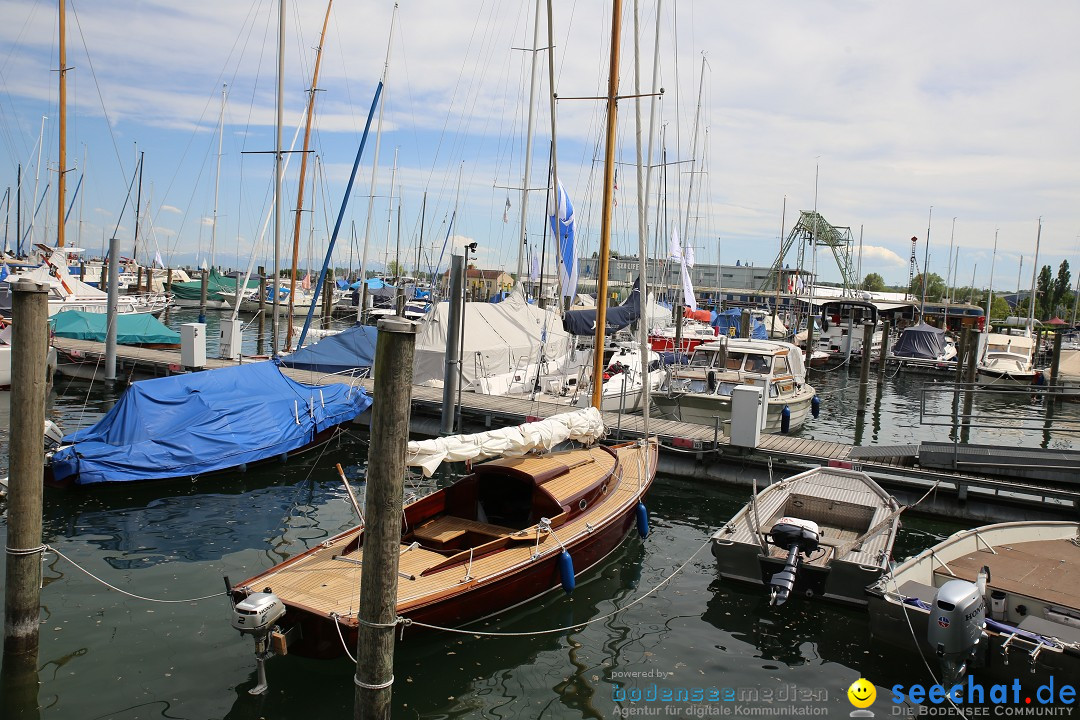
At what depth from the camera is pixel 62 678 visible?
7.62 metres

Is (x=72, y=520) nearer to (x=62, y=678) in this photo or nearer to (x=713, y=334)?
(x=62, y=678)

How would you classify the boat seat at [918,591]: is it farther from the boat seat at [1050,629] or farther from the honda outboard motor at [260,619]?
the honda outboard motor at [260,619]

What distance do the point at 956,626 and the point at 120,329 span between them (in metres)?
31.9

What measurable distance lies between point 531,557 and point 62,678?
212 inches

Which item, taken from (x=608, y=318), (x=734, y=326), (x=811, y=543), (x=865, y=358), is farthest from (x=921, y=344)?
(x=811, y=543)

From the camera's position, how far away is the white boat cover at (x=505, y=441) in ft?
32.1

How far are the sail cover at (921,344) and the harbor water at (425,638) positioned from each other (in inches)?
1275

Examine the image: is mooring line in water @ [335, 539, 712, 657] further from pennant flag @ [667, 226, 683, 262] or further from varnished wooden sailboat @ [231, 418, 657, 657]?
pennant flag @ [667, 226, 683, 262]

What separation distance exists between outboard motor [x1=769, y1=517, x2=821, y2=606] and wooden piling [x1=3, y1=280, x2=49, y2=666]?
28.6ft

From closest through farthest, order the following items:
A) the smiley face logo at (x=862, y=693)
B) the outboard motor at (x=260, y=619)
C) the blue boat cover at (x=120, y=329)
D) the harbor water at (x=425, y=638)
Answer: the outboard motor at (x=260, y=619), the harbor water at (x=425, y=638), the smiley face logo at (x=862, y=693), the blue boat cover at (x=120, y=329)

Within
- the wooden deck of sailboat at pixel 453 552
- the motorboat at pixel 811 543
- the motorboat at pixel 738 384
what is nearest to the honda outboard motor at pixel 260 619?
the wooden deck of sailboat at pixel 453 552

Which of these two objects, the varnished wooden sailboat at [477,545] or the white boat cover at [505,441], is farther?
the white boat cover at [505,441]

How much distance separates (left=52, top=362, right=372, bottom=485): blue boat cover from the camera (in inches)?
524

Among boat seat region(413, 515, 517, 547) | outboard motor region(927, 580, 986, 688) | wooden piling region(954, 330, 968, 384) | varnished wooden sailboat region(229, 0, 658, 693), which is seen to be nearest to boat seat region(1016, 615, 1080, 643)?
outboard motor region(927, 580, 986, 688)
